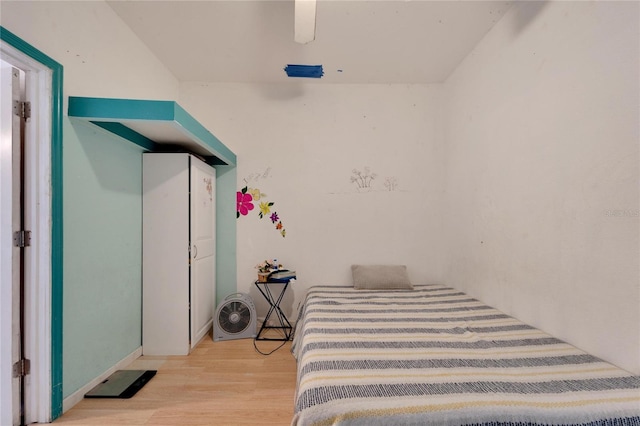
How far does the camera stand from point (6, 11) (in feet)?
4.91

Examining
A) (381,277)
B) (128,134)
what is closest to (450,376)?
(381,277)

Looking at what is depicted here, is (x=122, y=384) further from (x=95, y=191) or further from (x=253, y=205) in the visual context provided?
(x=253, y=205)

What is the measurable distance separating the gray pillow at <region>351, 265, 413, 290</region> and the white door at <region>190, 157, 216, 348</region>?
1554 millimetres

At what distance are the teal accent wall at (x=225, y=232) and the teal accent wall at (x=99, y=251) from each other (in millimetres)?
859

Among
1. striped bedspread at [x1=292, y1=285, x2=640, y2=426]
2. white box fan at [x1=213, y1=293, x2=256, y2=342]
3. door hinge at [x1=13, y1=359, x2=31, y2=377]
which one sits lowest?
white box fan at [x1=213, y1=293, x2=256, y2=342]

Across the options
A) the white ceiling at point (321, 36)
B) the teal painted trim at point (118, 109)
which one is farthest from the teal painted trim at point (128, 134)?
the white ceiling at point (321, 36)

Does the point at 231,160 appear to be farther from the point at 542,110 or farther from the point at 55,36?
the point at 542,110

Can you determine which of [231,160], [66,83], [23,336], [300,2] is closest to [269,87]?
[231,160]

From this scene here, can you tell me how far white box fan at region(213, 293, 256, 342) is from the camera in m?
2.96

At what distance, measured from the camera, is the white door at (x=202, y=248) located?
2729mm

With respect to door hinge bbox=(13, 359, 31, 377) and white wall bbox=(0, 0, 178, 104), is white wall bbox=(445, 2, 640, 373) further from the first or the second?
door hinge bbox=(13, 359, 31, 377)

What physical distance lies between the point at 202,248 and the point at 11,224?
142 centimetres

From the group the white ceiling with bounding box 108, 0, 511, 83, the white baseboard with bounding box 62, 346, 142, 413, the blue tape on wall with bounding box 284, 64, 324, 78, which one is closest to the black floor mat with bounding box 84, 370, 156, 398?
the white baseboard with bounding box 62, 346, 142, 413

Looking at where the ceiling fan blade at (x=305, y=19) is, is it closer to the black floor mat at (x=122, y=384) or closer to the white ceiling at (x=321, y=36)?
the white ceiling at (x=321, y=36)
